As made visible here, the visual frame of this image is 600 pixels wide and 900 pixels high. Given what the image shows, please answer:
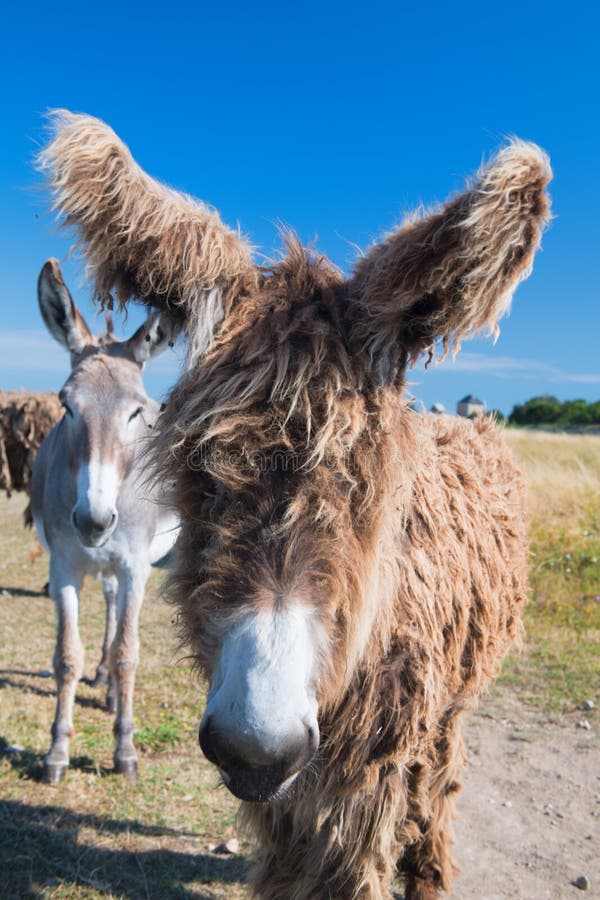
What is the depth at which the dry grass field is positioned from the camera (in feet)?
11.0

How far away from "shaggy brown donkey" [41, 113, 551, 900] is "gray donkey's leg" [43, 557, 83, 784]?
7.29 feet

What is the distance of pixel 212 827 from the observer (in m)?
3.81

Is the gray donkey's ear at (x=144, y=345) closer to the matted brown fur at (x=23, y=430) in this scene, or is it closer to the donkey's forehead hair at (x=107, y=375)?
the donkey's forehead hair at (x=107, y=375)

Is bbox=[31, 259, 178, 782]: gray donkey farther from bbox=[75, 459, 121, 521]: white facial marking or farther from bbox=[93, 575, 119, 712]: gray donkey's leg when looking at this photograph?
bbox=[93, 575, 119, 712]: gray donkey's leg

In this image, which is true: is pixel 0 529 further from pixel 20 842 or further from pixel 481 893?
pixel 481 893

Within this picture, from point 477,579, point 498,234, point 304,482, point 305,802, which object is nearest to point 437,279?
point 498,234

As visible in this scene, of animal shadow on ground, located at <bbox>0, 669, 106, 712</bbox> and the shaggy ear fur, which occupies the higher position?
the shaggy ear fur

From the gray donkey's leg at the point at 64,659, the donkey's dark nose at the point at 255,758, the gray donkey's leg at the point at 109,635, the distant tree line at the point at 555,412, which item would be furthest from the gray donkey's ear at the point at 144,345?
the distant tree line at the point at 555,412

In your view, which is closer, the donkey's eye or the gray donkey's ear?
the donkey's eye

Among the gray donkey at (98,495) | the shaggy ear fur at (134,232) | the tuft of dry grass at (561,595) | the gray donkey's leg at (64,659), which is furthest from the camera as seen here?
the tuft of dry grass at (561,595)

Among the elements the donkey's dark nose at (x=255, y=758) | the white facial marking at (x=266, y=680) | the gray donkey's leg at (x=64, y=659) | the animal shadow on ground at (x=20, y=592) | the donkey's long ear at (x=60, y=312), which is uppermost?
→ the donkey's long ear at (x=60, y=312)

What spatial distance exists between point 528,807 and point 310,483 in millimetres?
3780

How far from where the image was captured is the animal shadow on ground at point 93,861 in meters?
3.21

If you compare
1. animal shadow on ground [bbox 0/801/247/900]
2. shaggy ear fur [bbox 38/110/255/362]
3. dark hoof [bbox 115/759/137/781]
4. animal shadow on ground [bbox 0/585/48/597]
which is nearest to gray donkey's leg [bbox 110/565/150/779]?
dark hoof [bbox 115/759/137/781]
